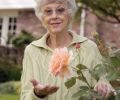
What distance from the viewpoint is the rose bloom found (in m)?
2.16

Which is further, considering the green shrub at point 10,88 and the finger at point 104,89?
the green shrub at point 10,88

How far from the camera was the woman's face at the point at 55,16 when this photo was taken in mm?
2594

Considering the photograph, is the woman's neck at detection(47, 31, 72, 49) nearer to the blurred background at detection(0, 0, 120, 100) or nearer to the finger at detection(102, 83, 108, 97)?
the finger at detection(102, 83, 108, 97)

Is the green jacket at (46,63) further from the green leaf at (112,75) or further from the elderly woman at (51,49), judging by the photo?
the green leaf at (112,75)

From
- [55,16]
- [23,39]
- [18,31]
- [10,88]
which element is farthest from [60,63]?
[18,31]

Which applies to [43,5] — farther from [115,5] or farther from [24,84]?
[115,5]

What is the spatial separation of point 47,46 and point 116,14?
7.16 meters

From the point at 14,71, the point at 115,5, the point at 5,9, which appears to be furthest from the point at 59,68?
the point at 5,9

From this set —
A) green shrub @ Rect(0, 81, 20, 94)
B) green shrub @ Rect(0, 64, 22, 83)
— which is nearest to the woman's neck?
green shrub @ Rect(0, 81, 20, 94)

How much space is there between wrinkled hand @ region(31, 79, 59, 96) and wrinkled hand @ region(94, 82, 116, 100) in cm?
20

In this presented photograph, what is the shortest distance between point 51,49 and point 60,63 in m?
0.54

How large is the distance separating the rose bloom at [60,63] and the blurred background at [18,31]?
724 cm

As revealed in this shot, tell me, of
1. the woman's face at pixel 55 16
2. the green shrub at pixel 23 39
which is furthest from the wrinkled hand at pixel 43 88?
the green shrub at pixel 23 39

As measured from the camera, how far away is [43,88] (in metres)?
2.21
